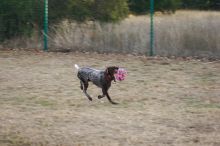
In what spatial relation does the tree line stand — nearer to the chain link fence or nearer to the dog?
the chain link fence

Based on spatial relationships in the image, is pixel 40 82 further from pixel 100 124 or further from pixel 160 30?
pixel 160 30

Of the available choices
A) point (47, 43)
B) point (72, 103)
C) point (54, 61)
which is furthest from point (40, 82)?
point (47, 43)

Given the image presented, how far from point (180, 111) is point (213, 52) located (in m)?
6.78

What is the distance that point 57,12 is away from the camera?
17.4m

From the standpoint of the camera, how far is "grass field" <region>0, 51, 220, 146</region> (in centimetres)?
741

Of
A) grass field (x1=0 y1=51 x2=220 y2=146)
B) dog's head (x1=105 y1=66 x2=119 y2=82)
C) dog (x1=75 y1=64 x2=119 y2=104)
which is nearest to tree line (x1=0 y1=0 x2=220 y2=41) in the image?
grass field (x1=0 y1=51 x2=220 y2=146)

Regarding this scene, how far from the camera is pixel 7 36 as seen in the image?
58.0 feet

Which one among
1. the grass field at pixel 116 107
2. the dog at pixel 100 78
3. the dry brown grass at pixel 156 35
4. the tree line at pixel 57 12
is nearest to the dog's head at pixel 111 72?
the dog at pixel 100 78

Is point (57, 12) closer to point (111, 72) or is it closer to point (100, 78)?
point (100, 78)

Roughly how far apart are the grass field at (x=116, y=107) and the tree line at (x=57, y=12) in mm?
2876

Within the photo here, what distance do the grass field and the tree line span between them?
9.43 feet

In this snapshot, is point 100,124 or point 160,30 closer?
point 100,124

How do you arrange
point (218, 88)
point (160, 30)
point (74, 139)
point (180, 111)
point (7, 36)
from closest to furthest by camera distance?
point (74, 139), point (180, 111), point (218, 88), point (160, 30), point (7, 36)

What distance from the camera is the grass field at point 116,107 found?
7.41 m
